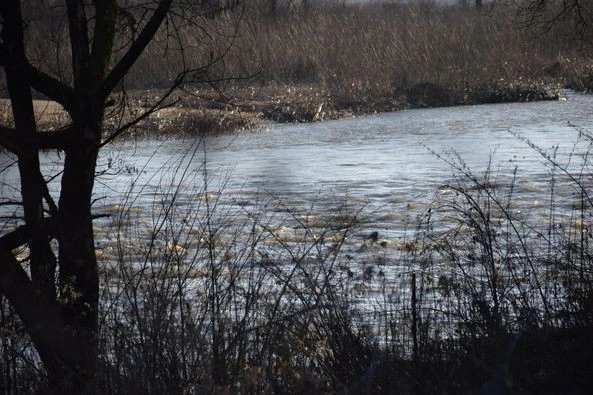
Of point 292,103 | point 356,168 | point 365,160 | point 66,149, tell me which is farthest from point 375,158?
point 66,149

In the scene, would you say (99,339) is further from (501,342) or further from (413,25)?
(413,25)

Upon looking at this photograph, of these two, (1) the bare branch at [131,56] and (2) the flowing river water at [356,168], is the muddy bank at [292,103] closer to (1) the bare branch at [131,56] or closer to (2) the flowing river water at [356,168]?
(2) the flowing river water at [356,168]

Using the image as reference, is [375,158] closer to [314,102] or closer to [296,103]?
[296,103]

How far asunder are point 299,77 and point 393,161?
10.8 meters

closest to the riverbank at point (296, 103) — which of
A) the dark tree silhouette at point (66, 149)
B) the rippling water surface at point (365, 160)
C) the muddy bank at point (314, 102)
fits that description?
the muddy bank at point (314, 102)

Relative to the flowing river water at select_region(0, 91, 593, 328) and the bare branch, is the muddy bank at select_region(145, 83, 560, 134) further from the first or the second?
the bare branch

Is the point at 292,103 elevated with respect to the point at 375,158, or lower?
elevated

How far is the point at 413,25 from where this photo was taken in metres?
32.2

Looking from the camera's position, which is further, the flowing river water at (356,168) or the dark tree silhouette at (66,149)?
the flowing river water at (356,168)

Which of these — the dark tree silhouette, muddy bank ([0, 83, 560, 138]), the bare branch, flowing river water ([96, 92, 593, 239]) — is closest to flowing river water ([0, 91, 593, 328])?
flowing river water ([96, 92, 593, 239])

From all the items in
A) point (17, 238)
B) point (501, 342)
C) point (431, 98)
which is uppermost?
point (17, 238)

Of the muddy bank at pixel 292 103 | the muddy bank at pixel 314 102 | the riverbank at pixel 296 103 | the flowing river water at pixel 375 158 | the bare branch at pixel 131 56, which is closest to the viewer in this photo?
the bare branch at pixel 131 56

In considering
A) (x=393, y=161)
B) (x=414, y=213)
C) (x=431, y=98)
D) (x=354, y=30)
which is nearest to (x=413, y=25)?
(x=354, y=30)

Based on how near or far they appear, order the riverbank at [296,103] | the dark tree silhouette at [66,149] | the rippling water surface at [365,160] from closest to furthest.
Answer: the dark tree silhouette at [66,149] → the rippling water surface at [365,160] → the riverbank at [296,103]
